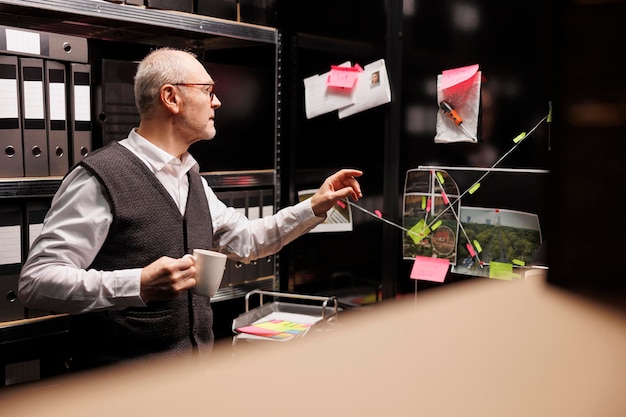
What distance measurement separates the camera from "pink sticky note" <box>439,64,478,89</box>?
2094 millimetres

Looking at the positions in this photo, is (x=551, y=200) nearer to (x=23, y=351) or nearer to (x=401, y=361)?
(x=401, y=361)

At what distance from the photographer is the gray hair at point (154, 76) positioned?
1966mm

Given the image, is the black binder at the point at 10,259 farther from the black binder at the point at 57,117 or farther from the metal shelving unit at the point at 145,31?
the black binder at the point at 57,117

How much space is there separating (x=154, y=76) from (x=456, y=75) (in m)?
0.96

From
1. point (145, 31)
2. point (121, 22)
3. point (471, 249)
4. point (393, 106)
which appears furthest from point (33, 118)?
point (471, 249)

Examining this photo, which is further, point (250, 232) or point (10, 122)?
point (250, 232)

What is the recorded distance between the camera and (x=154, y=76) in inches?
77.5

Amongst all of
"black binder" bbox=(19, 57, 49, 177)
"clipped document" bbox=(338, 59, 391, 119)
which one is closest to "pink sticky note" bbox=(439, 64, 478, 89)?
"clipped document" bbox=(338, 59, 391, 119)

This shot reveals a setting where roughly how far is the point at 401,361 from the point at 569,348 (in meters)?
0.05

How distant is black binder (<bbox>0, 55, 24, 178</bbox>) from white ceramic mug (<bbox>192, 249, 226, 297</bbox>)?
740 millimetres

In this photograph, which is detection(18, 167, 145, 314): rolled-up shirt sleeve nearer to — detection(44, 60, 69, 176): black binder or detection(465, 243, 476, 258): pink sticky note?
detection(44, 60, 69, 176): black binder

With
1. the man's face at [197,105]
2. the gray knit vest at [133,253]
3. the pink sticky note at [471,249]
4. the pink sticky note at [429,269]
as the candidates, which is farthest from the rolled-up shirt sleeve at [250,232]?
the pink sticky note at [471,249]

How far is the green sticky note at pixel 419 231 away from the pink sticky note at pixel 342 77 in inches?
22.7

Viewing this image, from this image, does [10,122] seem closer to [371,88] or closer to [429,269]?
[371,88]
